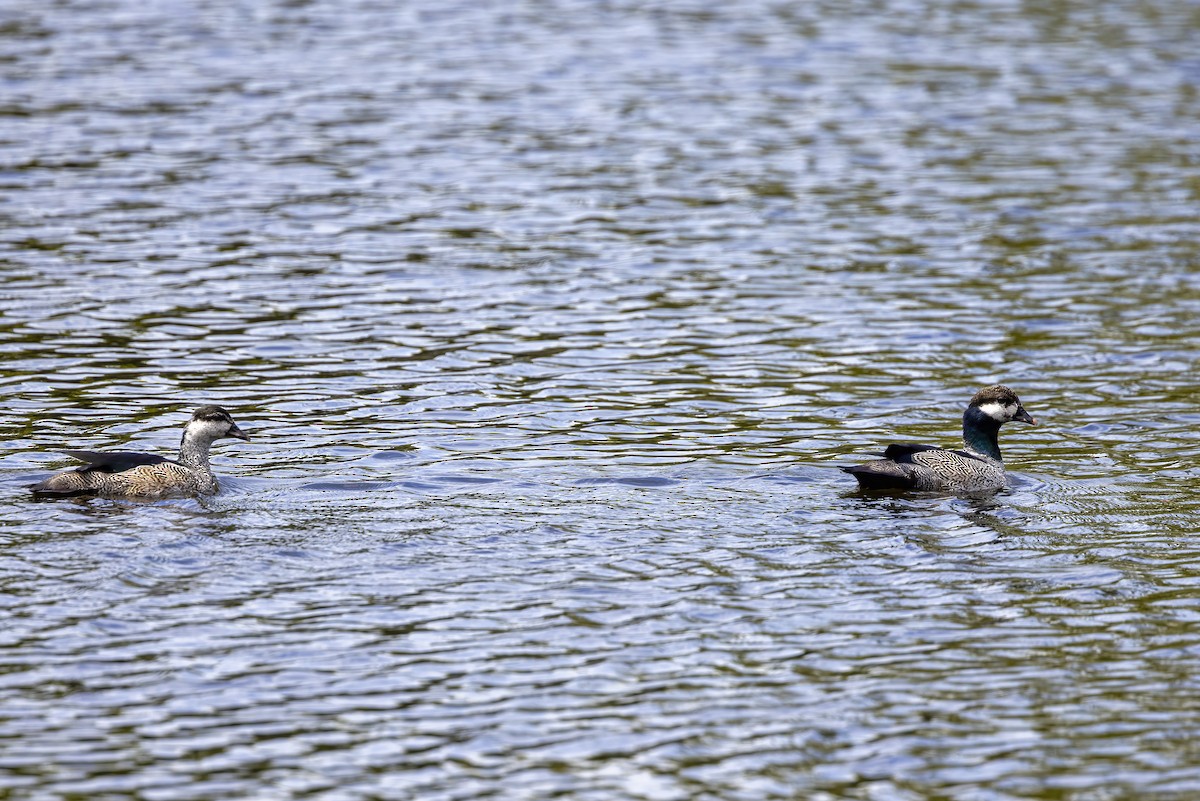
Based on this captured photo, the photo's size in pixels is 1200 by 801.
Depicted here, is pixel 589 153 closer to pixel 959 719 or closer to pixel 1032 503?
pixel 1032 503

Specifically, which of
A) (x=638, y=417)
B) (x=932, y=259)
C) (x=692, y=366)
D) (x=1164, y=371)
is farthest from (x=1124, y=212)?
(x=638, y=417)

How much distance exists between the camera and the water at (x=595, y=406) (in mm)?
9523

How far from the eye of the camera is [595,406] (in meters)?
16.5

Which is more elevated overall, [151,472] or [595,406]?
[151,472]

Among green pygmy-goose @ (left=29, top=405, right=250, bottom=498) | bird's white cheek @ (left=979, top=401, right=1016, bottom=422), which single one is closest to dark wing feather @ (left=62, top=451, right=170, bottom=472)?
green pygmy-goose @ (left=29, top=405, right=250, bottom=498)

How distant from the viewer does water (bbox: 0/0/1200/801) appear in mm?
9523

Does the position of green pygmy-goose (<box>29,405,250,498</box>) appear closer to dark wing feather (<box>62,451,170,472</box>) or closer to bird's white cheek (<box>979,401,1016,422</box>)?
dark wing feather (<box>62,451,170,472</box>)

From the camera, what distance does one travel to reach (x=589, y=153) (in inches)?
1069

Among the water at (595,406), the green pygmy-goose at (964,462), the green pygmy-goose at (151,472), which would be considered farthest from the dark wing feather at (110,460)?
the green pygmy-goose at (964,462)

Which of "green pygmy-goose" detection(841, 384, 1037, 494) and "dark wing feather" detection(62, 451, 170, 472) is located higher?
"dark wing feather" detection(62, 451, 170, 472)

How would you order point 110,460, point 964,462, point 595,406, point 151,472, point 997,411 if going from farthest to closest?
point 595,406
point 997,411
point 964,462
point 151,472
point 110,460

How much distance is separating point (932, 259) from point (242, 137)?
37.0 ft

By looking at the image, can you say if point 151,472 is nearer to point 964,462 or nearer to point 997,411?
point 964,462

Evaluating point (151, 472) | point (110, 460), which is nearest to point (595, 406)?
point (151, 472)
